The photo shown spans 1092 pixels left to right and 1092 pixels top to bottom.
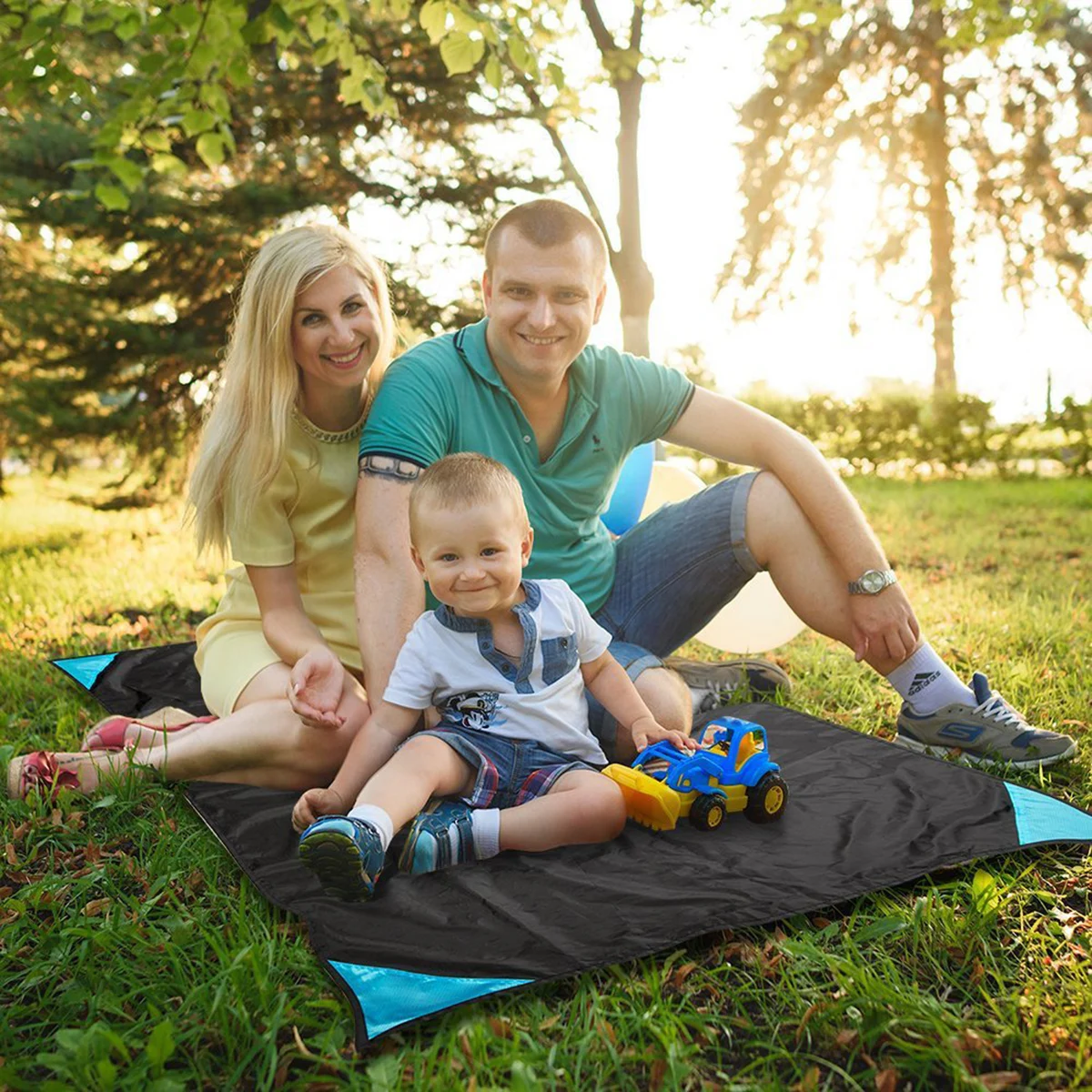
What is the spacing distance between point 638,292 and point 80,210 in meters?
4.64

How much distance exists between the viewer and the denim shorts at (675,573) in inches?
113

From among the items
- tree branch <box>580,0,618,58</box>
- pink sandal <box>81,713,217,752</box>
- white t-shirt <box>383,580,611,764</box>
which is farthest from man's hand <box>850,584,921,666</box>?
tree branch <box>580,0,618,58</box>

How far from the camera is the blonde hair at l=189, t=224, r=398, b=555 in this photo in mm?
2656

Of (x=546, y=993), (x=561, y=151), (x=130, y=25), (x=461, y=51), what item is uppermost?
(x=561, y=151)

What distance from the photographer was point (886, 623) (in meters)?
2.78

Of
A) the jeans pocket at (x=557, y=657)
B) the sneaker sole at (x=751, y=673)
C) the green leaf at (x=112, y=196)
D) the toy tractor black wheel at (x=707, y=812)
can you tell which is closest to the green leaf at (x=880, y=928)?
the toy tractor black wheel at (x=707, y=812)

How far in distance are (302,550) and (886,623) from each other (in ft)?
5.28

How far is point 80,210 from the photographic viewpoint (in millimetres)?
8438

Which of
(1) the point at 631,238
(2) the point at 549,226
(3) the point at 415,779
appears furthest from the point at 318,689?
(1) the point at 631,238

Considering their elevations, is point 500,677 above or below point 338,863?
above

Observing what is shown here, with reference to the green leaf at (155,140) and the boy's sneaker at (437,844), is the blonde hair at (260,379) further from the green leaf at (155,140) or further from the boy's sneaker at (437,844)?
the green leaf at (155,140)

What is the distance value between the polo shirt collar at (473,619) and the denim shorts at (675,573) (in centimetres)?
45

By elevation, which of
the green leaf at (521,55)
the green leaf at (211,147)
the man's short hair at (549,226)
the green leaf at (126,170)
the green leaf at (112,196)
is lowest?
the man's short hair at (549,226)

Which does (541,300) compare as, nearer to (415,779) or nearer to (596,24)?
(415,779)
